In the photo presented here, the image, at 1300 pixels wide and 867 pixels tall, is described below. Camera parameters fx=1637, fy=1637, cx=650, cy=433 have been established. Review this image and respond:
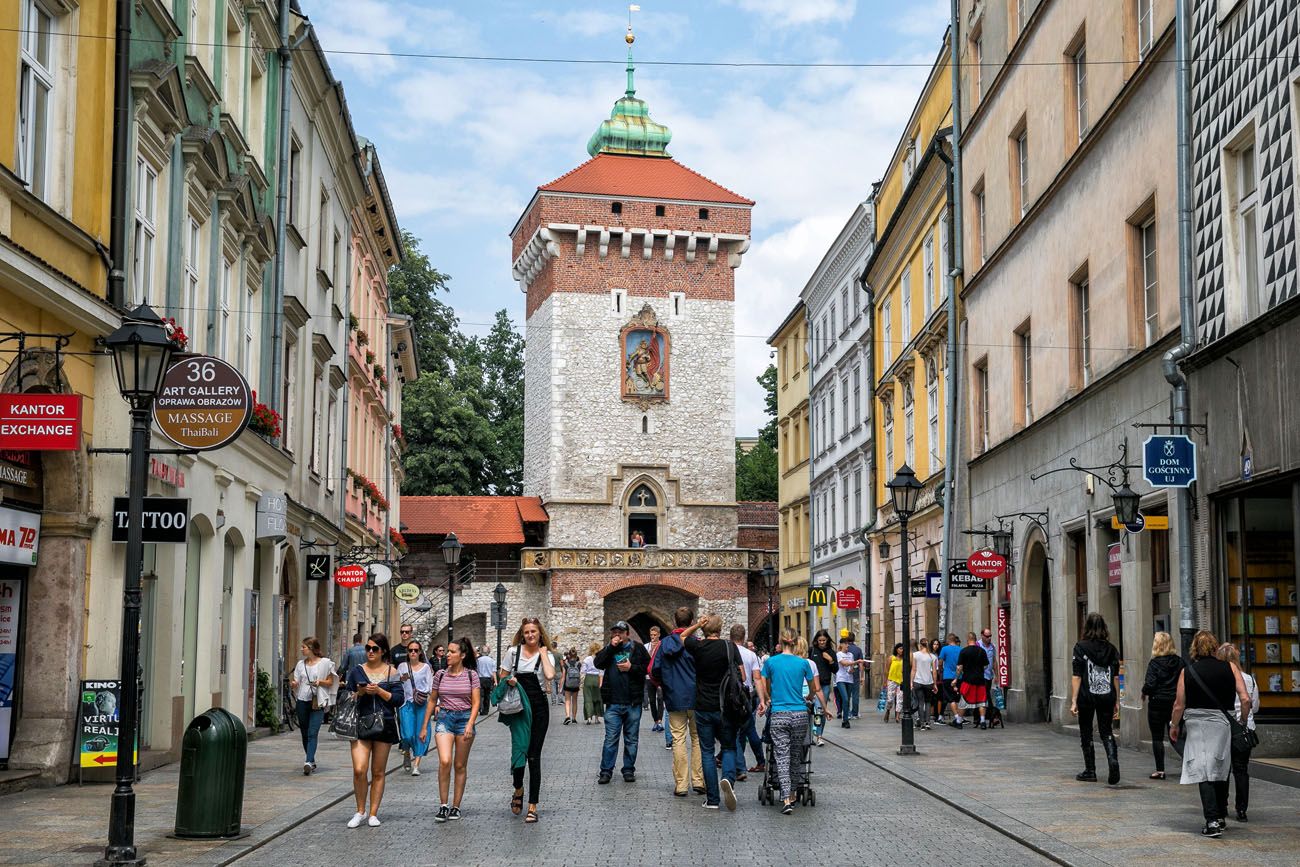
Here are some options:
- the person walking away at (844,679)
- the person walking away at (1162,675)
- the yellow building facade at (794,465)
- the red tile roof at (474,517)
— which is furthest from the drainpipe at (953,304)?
the red tile roof at (474,517)

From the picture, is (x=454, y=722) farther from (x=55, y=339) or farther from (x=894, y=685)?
(x=894, y=685)

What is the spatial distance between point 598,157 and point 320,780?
54690 millimetres

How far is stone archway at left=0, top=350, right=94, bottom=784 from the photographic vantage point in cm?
1537

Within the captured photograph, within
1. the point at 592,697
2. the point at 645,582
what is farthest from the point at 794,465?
the point at 592,697

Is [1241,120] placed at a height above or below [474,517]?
above

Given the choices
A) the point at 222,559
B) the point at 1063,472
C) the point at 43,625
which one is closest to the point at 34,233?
the point at 43,625

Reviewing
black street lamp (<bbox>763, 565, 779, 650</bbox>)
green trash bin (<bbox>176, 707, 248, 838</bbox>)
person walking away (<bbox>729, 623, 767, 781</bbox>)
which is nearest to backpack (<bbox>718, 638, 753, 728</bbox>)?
person walking away (<bbox>729, 623, 767, 781</bbox>)

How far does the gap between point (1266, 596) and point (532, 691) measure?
8.10 m

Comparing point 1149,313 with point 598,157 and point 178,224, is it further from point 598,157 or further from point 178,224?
point 598,157

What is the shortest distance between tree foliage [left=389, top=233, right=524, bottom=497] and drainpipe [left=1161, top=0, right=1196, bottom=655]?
54852mm

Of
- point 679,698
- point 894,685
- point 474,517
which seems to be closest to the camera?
point 679,698

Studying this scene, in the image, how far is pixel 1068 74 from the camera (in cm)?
2389

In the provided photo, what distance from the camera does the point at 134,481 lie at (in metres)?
11.3

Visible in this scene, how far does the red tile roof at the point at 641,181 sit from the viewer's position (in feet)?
215
